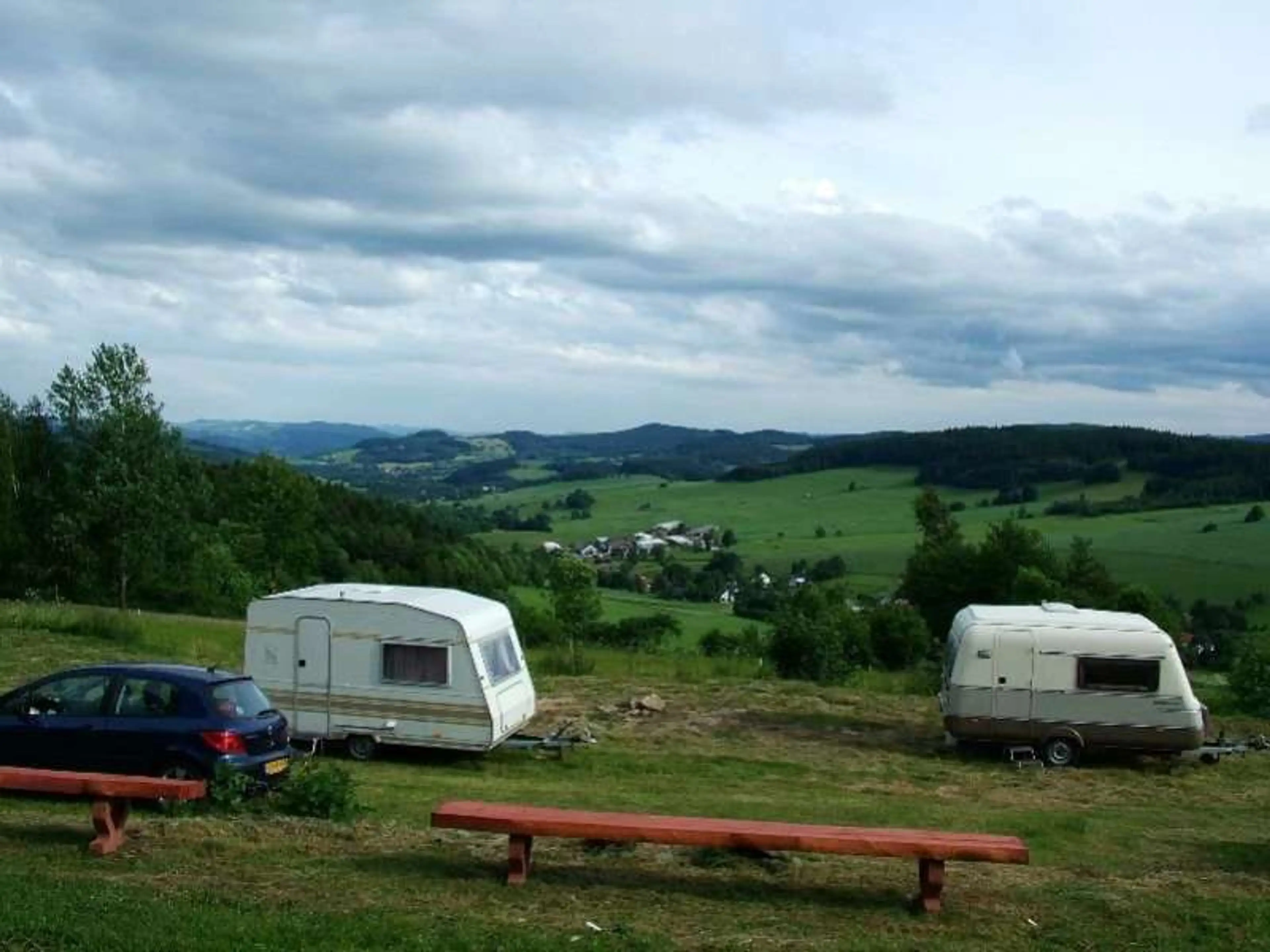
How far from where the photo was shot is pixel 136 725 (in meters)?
11.9

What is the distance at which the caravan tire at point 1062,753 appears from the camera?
1805 cm

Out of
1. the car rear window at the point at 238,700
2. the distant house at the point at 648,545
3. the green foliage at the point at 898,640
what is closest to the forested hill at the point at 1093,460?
the distant house at the point at 648,545

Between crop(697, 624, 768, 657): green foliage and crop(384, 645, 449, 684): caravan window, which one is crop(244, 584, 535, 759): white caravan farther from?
crop(697, 624, 768, 657): green foliage

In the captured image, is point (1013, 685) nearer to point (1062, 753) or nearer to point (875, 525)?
point (1062, 753)

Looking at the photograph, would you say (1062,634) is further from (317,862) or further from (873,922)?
(317,862)

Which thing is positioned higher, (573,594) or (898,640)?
(573,594)

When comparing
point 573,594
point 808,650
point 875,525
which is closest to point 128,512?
point 573,594

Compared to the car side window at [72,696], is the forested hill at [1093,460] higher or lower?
higher

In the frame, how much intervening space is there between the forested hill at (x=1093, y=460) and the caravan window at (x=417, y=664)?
76.3 metres

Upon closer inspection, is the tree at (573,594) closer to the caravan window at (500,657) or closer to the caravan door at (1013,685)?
the caravan window at (500,657)

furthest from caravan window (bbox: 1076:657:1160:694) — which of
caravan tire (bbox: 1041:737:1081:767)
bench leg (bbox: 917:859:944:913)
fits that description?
bench leg (bbox: 917:859:944:913)

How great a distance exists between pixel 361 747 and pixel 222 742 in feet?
17.1

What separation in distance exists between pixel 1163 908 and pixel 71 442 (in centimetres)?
4088

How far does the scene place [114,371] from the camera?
4172 centimetres
